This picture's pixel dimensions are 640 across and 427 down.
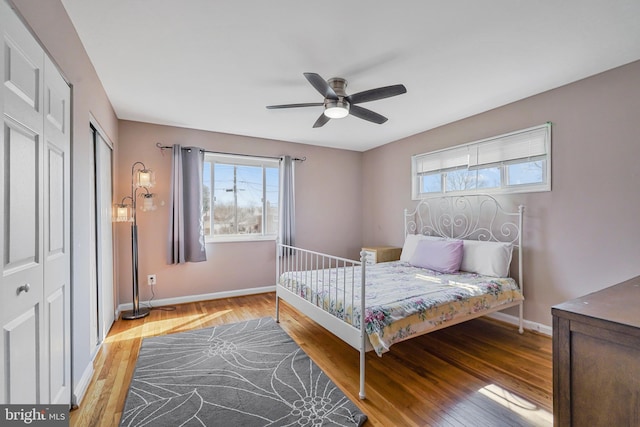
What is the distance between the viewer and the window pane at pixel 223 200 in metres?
4.29

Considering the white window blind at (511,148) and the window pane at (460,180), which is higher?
the white window blind at (511,148)

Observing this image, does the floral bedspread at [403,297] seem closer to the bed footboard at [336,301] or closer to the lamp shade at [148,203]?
the bed footboard at [336,301]

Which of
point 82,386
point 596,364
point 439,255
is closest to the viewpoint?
point 596,364

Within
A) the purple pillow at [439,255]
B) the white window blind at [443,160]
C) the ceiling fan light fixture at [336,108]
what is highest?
the ceiling fan light fixture at [336,108]

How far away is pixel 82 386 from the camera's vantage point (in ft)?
6.53

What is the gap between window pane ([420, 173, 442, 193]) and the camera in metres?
4.04

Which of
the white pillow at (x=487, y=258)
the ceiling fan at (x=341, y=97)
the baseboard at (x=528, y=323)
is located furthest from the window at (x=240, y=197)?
the baseboard at (x=528, y=323)

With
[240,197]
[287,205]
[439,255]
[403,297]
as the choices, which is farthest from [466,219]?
[240,197]

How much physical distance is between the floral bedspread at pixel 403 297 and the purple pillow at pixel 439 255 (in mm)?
113

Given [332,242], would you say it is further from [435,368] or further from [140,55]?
[140,55]

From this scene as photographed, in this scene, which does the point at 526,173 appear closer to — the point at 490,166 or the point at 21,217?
the point at 490,166

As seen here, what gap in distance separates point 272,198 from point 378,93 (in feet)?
9.21

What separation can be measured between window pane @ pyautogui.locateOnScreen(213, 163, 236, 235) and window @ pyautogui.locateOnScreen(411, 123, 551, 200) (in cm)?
278

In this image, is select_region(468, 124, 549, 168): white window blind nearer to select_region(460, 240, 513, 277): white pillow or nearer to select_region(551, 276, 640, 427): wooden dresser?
select_region(460, 240, 513, 277): white pillow
